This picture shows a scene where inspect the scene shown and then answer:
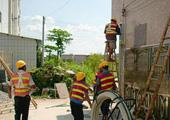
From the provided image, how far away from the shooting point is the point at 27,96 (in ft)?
34.4

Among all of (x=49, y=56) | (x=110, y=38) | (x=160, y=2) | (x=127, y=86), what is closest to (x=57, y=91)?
(x=110, y=38)

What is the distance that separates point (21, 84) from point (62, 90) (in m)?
12.1

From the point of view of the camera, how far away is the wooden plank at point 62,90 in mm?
22155

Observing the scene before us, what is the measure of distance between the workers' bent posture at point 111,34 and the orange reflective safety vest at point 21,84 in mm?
3754

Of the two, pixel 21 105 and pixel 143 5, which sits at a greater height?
pixel 143 5

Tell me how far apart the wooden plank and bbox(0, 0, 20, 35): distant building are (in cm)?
1725

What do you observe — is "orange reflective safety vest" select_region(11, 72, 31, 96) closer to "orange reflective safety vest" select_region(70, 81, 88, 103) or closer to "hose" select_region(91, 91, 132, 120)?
"orange reflective safety vest" select_region(70, 81, 88, 103)

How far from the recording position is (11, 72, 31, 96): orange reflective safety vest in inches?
408

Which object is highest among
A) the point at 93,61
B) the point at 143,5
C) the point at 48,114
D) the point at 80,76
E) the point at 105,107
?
the point at 143,5

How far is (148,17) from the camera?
971 centimetres

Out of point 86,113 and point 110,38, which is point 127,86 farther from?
point 86,113

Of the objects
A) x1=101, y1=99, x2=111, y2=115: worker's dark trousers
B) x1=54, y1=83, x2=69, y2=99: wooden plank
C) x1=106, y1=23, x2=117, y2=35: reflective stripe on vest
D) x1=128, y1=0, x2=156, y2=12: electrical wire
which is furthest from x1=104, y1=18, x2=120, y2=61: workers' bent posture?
x1=54, y1=83, x2=69, y2=99: wooden plank

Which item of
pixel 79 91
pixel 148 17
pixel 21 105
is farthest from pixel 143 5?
pixel 21 105

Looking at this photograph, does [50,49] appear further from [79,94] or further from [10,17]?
[79,94]
